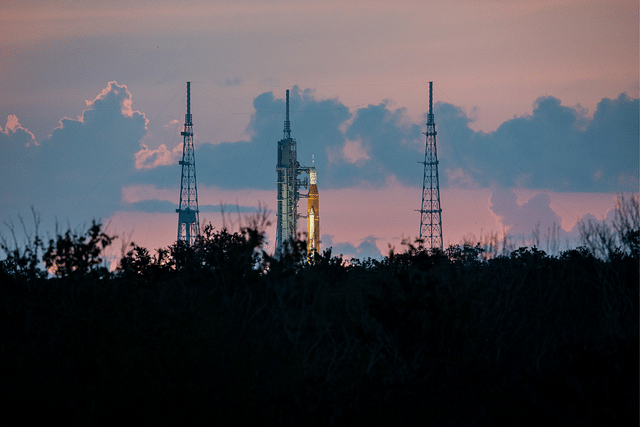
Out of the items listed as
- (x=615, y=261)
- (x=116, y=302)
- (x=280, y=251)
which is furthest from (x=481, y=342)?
(x=615, y=261)

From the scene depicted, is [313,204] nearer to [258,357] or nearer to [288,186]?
[288,186]

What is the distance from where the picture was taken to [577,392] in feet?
52.6

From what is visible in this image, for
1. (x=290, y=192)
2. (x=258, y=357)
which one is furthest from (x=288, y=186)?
(x=258, y=357)

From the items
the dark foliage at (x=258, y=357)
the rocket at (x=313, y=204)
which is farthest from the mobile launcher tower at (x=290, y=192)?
the dark foliage at (x=258, y=357)

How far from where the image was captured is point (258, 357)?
50.3 ft

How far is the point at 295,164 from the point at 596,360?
49.3 m

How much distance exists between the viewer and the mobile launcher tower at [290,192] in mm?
63781

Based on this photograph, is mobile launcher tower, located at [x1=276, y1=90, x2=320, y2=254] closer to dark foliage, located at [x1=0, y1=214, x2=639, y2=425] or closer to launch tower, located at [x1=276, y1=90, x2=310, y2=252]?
launch tower, located at [x1=276, y1=90, x2=310, y2=252]

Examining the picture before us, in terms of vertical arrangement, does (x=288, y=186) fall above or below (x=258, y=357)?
above

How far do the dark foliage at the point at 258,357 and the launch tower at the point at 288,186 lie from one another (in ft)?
146

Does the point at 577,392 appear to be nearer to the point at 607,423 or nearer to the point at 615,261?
the point at 607,423

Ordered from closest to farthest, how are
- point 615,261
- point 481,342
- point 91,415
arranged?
point 91,415 < point 481,342 < point 615,261

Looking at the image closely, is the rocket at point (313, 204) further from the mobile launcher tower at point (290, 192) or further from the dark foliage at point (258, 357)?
the dark foliage at point (258, 357)

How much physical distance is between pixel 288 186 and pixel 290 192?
1.99 ft
